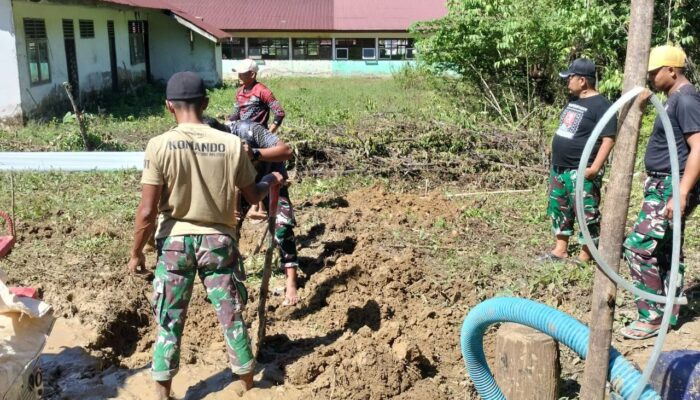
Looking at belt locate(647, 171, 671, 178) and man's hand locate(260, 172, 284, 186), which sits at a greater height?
man's hand locate(260, 172, 284, 186)

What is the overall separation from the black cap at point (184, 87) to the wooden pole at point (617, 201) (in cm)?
197

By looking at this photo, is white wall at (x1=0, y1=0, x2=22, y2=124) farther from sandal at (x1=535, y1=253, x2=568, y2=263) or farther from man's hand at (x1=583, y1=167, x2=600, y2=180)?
man's hand at (x1=583, y1=167, x2=600, y2=180)

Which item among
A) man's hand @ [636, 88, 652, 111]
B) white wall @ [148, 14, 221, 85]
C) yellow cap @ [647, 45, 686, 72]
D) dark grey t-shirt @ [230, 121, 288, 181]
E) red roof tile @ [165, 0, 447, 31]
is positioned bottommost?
dark grey t-shirt @ [230, 121, 288, 181]

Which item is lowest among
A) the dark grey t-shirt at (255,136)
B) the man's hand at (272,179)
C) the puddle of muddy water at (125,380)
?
the puddle of muddy water at (125,380)

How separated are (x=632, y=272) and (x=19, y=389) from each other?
361 centimetres

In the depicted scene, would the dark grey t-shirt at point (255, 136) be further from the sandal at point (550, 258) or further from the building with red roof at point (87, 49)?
the building with red roof at point (87, 49)

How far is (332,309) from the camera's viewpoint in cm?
468

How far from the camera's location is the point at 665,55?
377 cm

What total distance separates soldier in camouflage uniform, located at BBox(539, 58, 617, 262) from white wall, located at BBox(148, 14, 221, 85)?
21388 millimetres

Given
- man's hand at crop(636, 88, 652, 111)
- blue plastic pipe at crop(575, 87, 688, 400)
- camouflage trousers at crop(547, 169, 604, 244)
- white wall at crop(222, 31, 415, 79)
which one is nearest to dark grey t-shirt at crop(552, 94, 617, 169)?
camouflage trousers at crop(547, 169, 604, 244)

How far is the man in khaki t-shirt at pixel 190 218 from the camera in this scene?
318 centimetres

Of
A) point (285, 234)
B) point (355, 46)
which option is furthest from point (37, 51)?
point (355, 46)

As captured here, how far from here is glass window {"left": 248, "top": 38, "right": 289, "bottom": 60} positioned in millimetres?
32406

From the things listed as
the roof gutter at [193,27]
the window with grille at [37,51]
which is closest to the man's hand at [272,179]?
the window with grille at [37,51]
